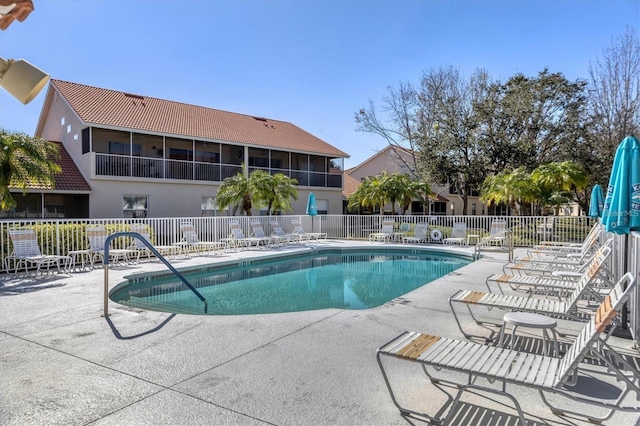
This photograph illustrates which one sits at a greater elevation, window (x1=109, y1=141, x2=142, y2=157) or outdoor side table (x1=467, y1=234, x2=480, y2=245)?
window (x1=109, y1=141, x2=142, y2=157)

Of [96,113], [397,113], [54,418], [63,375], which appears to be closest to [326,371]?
[54,418]

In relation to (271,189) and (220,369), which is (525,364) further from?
(271,189)

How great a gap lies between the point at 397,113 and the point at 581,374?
28936mm

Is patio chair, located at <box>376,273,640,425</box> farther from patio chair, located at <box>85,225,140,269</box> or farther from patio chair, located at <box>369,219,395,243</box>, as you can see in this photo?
patio chair, located at <box>369,219,395,243</box>

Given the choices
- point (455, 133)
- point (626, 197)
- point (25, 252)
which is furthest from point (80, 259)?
point (455, 133)

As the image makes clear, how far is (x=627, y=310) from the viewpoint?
17.2ft

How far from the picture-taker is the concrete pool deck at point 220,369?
317 cm

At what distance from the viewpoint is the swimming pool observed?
27.3ft

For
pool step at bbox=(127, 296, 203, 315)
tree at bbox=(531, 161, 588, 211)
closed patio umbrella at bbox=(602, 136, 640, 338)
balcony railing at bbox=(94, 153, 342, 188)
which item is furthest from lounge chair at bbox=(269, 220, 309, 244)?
closed patio umbrella at bbox=(602, 136, 640, 338)

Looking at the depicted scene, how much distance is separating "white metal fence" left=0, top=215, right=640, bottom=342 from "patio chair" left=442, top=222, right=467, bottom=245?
562mm

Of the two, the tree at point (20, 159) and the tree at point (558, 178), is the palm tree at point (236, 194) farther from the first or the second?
the tree at point (558, 178)

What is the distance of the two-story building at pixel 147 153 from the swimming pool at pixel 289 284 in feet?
31.9

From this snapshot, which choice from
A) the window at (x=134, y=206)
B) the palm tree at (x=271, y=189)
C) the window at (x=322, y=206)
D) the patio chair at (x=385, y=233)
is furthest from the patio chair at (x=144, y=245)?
the window at (x=322, y=206)

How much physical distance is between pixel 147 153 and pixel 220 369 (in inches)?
839
